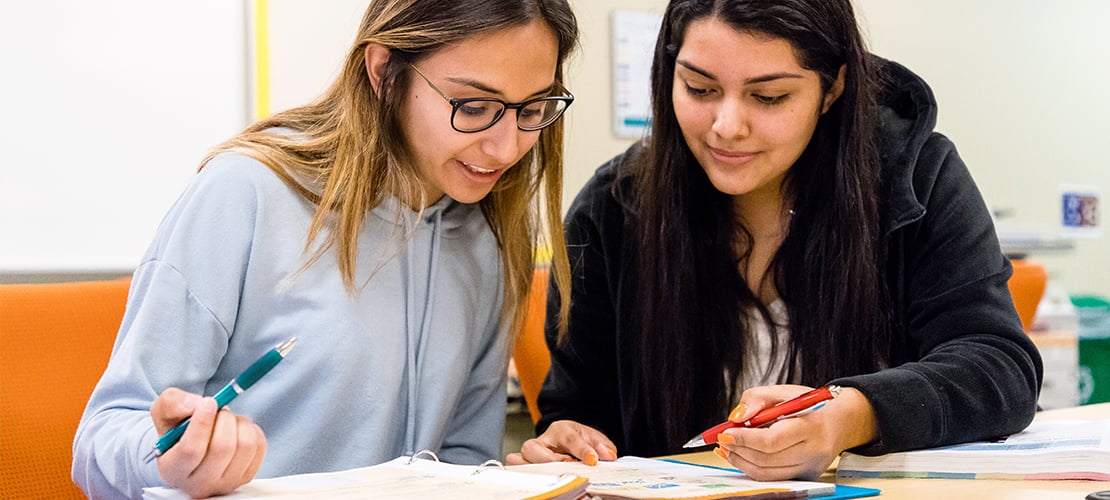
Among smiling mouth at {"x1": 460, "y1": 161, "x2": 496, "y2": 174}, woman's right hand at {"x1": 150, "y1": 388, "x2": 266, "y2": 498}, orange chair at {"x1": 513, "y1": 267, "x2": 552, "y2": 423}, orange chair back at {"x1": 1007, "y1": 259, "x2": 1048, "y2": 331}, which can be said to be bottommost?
orange chair at {"x1": 513, "y1": 267, "x2": 552, "y2": 423}

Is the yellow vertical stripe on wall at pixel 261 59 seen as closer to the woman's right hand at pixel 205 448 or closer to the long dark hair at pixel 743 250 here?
the long dark hair at pixel 743 250

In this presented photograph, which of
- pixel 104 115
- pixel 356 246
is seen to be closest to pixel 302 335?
pixel 356 246

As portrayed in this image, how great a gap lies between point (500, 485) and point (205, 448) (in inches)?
8.7

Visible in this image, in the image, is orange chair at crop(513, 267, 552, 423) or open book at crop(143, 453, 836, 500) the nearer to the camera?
open book at crop(143, 453, 836, 500)

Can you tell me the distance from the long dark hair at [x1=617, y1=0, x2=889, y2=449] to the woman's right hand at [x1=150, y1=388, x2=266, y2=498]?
0.77m

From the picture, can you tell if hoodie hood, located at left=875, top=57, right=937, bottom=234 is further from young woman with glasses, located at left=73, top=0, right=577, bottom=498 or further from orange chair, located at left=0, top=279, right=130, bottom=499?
orange chair, located at left=0, top=279, right=130, bottom=499

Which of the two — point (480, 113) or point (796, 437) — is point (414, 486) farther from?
point (480, 113)

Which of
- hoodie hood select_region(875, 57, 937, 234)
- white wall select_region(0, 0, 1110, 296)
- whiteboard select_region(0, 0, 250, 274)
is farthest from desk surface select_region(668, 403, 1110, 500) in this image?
white wall select_region(0, 0, 1110, 296)

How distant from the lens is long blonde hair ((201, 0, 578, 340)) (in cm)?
117

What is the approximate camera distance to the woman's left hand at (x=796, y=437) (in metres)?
0.99

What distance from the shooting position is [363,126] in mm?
1207

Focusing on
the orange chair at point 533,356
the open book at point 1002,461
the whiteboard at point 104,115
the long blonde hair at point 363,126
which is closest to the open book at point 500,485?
the open book at point 1002,461

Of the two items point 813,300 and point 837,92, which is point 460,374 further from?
point 837,92

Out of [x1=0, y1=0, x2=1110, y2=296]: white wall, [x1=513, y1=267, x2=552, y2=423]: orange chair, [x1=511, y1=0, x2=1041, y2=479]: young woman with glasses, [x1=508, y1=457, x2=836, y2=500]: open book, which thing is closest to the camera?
[x1=508, y1=457, x2=836, y2=500]: open book
